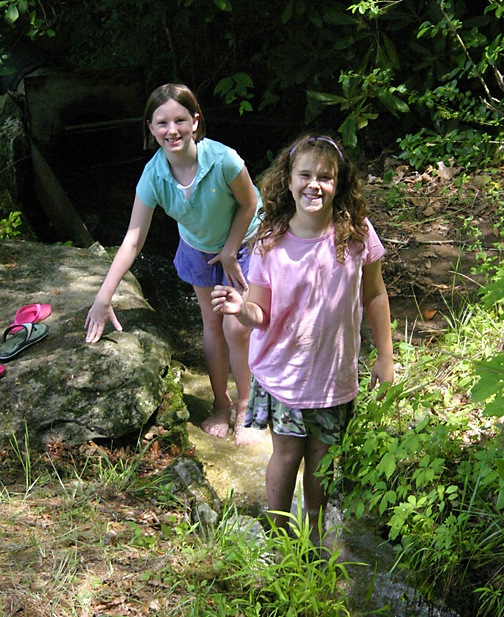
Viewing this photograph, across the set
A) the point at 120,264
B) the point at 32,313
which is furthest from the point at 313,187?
the point at 32,313

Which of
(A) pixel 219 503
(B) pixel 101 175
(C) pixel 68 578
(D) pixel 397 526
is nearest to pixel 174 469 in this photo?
(A) pixel 219 503

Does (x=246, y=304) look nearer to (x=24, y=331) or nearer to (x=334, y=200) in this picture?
(x=334, y=200)

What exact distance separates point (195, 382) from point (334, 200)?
1.98m

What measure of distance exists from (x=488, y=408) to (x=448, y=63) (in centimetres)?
428

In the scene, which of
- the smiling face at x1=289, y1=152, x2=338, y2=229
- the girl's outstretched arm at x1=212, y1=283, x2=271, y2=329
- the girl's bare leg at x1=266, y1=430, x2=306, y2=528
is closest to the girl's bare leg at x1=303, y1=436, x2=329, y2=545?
the girl's bare leg at x1=266, y1=430, x2=306, y2=528

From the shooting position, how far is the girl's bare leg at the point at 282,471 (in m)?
2.59

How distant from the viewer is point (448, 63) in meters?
5.41

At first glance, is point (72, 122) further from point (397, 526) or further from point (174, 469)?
point (397, 526)

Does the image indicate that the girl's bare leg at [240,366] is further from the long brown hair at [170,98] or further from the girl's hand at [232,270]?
the long brown hair at [170,98]

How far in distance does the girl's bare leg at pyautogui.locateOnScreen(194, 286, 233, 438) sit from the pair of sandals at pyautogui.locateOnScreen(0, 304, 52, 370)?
31.9 inches

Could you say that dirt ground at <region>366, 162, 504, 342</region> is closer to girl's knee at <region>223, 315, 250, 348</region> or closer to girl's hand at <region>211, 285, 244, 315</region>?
girl's knee at <region>223, 315, 250, 348</region>

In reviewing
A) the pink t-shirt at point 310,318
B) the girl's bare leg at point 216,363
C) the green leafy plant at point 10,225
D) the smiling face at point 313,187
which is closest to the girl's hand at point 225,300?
the pink t-shirt at point 310,318

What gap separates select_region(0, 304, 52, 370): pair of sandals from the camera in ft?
11.3

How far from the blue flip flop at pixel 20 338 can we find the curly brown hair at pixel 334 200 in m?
1.55
